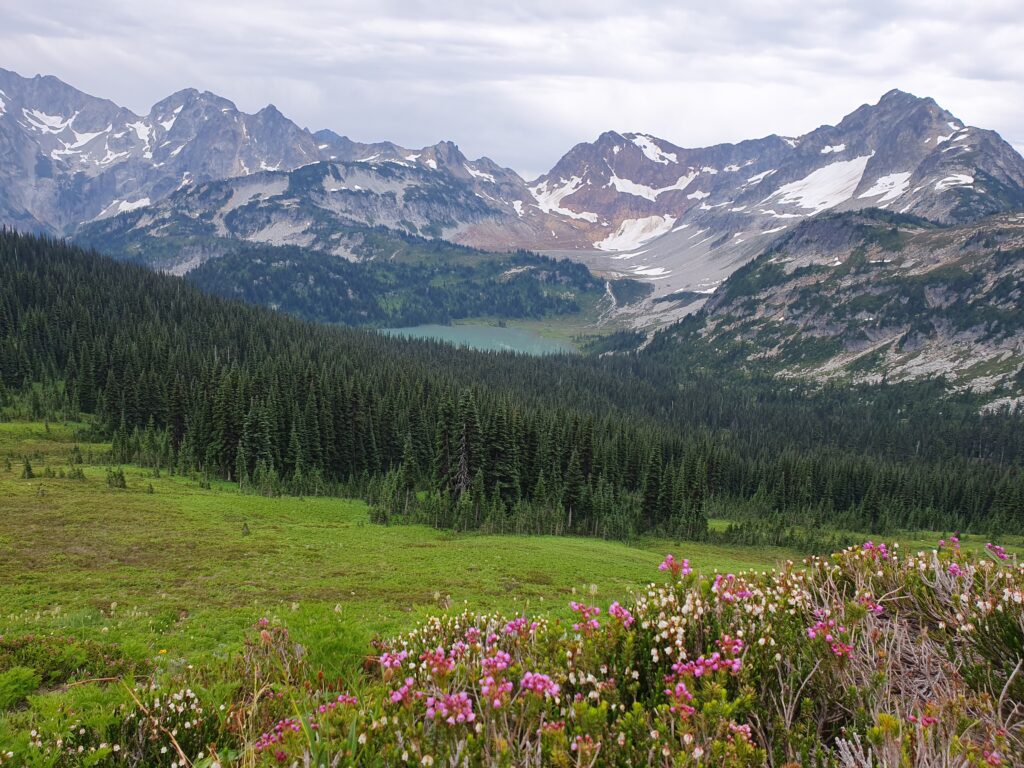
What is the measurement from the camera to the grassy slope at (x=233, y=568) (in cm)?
2100

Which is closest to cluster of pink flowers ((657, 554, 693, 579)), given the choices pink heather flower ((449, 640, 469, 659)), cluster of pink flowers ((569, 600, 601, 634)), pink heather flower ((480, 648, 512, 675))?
cluster of pink flowers ((569, 600, 601, 634))

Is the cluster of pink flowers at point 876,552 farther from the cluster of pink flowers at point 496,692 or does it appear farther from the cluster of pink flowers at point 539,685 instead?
the cluster of pink flowers at point 496,692

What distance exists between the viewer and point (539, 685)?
5.62 m

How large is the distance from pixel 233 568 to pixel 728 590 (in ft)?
108

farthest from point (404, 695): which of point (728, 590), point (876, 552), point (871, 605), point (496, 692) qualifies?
point (876, 552)

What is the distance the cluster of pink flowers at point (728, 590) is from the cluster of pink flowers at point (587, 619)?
5.98 ft

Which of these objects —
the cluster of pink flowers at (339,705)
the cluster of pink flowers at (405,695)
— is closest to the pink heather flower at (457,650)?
the cluster of pink flowers at (405,695)

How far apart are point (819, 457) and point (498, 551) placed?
11712cm

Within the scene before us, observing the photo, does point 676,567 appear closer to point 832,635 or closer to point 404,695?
point 832,635

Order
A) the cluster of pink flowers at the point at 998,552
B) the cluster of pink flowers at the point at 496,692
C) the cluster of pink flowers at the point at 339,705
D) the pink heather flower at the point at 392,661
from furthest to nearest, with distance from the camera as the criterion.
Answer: the cluster of pink flowers at the point at 998,552, the pink heather flower at the point at 392,661, the cluster of pink flowers at the point at 339,705, the cluster of pink flowers at the point at 496,692

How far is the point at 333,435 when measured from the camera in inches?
3233

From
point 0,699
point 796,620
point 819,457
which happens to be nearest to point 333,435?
point 0,699

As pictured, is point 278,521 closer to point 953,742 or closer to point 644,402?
point 953,742

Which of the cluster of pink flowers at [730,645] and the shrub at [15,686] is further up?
the cluster of pink flowers at [730,645]
